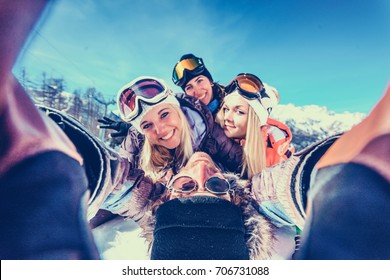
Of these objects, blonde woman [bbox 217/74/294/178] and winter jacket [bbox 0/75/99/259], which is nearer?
winter jacket [bbox 0/75/99/259]

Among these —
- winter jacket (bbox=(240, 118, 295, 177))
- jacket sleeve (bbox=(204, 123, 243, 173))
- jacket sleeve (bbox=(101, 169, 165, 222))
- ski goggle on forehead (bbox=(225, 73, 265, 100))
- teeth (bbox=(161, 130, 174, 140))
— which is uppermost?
ski goggle on forehead (bbox=(225, 73, 265, 100))

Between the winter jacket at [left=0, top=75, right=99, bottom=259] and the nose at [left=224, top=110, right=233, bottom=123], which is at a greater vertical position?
the nose at [left=224, top=110, right=233, bottom=123]

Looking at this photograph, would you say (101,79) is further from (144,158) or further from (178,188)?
(178,188)

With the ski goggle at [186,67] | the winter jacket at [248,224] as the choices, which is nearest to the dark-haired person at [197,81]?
the ski goggle at [186,67]

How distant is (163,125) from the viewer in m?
2.23

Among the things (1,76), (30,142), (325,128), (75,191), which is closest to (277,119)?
(325,128)

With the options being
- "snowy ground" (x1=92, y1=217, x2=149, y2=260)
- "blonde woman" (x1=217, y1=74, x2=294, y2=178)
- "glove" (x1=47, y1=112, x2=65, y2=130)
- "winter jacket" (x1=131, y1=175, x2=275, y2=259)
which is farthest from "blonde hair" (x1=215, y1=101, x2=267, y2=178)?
"glove" (x1=47, y1=112, x2=65, y2=130)

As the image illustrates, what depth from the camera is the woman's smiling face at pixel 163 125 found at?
2221 mm

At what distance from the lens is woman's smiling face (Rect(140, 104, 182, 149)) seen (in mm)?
2221

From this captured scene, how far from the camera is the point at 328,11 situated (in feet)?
7.18

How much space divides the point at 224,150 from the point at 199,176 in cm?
22

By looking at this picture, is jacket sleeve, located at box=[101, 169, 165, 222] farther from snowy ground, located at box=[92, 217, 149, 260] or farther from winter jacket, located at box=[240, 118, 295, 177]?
winter jacket, located at box=[240, 118, 295, 177]

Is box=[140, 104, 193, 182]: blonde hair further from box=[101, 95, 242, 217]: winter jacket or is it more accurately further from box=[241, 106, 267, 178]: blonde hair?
box=[241, 106, 267, 178]: blonde hair

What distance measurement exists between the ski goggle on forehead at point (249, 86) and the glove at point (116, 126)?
697 mm
